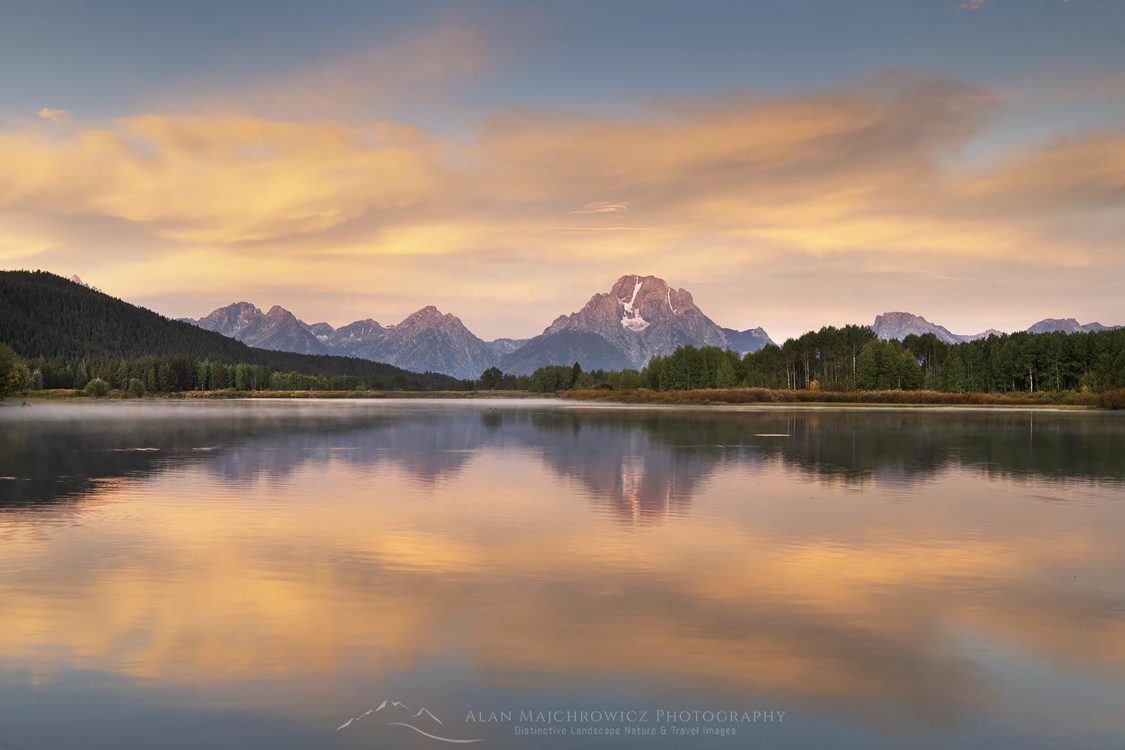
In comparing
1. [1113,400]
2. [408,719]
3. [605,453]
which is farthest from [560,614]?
[1113,400]

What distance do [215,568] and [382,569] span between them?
406 cm

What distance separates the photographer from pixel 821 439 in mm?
66875

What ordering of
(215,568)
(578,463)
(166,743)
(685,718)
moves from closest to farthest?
(166,743) < (685,718) < (215,568) < (578,463)

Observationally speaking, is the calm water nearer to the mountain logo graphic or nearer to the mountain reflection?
the mountain logo graphic

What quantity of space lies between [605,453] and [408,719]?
4332cm

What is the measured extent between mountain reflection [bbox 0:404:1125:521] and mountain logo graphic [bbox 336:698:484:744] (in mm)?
16919

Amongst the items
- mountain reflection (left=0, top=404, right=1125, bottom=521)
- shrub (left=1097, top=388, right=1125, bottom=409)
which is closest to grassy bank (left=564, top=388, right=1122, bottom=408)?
shrub (left=1097, top=388, right=1125, bottom=409)

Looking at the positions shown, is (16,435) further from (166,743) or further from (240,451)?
(166,743)

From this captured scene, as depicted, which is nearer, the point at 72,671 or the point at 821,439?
the point at 72,671

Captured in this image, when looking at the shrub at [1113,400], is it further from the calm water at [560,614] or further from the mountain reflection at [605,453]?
the calm water at [560,614]

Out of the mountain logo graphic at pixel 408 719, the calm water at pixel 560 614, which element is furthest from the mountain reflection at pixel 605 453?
the mountain logo graphic at pixel 408 719

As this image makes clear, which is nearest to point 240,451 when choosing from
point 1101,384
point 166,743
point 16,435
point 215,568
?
point 16,435

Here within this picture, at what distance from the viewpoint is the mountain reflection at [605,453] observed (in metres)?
37.6

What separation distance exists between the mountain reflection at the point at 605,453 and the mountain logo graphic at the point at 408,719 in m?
16.9
